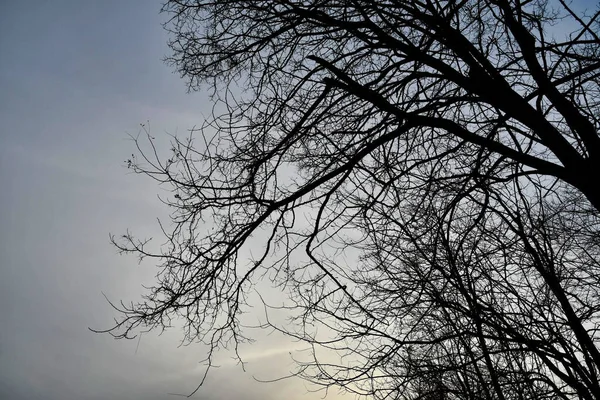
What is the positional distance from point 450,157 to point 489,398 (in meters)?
2.03

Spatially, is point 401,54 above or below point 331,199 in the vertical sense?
above

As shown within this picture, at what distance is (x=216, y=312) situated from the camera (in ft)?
11.9

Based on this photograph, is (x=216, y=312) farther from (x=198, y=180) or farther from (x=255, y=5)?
(x=255, y=5)

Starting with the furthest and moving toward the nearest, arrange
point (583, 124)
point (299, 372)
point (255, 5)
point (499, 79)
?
point (255, 5)
point (299, 372)
point (499, 79)
point (583, 124)

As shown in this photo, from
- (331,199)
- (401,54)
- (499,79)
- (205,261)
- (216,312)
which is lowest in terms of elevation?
(216,312)

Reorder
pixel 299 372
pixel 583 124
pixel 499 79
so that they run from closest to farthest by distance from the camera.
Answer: pixel 583 124
pixel 499 79
pixel 299 372

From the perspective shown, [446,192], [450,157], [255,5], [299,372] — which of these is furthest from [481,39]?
[299,372]

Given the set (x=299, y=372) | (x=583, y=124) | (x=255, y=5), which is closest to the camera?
(x=583, y=124)

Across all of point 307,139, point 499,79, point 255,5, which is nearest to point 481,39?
point 499,79

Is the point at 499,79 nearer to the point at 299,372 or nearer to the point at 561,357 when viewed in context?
the point at 561,357

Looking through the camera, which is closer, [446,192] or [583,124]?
[583,124]

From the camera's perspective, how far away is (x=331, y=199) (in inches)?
151

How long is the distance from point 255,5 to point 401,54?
1.35 metres

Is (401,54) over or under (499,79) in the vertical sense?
over
